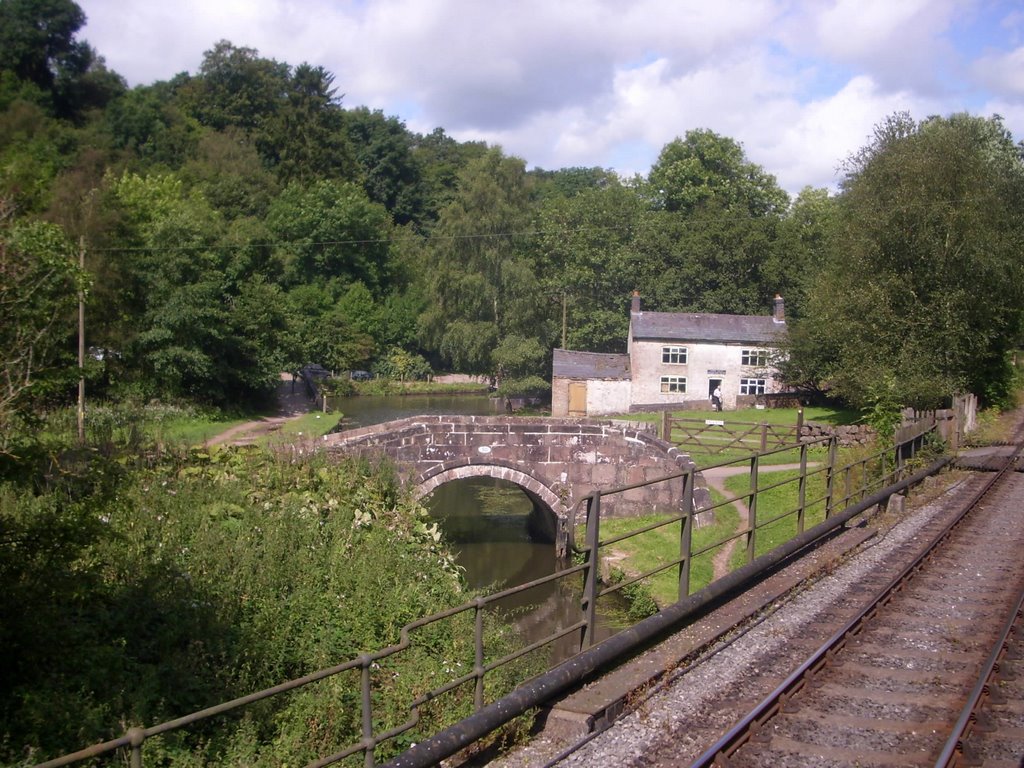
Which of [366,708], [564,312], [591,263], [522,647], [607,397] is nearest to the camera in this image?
[366,708]

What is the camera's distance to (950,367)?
90.0 feet

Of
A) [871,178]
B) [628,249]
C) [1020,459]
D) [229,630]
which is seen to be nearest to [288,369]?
[628,249]

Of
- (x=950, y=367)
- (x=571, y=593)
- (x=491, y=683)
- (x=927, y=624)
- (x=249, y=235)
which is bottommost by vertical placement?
(x=571, y=593)

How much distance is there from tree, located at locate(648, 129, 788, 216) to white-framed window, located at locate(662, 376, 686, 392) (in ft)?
76.2

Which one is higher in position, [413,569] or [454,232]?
[454,232]

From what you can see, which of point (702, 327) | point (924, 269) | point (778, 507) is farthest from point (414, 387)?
point (778, 507)

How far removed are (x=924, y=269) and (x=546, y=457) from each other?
14177 mm

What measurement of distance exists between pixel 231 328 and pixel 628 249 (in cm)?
2574

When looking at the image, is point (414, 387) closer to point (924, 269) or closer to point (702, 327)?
point (702, 327)

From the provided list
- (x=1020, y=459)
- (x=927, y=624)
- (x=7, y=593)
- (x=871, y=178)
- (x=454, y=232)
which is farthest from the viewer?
(x=454, y=232)

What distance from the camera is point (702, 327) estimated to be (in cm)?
4619

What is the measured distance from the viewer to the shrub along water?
6508mm

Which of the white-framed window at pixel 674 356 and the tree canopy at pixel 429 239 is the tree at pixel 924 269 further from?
the white-framed window at pixel 674 356

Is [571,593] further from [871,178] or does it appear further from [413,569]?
[871,178]
